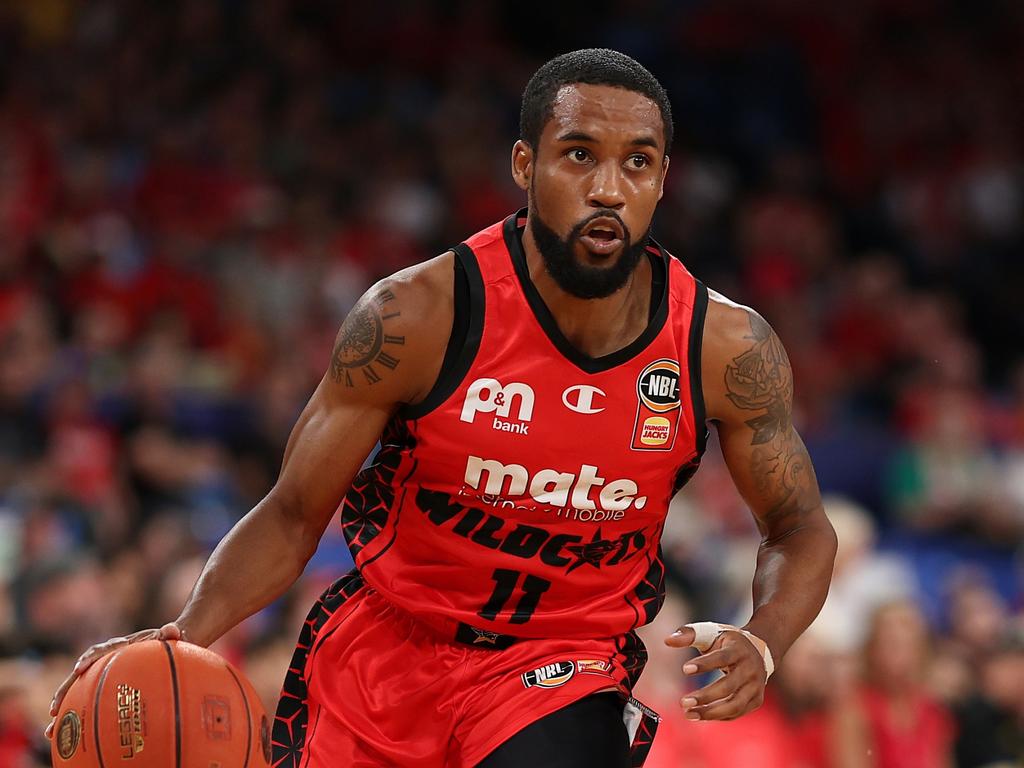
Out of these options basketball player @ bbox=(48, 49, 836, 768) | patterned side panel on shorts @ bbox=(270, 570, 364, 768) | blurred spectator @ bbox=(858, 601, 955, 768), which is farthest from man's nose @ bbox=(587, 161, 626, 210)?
blurred spectator @ bbox=(858, 601, 955, 768)

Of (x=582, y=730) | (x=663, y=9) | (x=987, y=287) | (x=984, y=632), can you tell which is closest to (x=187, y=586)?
(x=582, y=730)

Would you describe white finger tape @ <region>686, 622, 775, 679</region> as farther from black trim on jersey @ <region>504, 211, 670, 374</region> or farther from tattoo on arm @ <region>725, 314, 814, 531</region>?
black trim on jersey @ <region>504, 211, 670, 374</region>

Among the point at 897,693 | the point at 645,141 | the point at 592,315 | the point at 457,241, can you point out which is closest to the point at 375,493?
the point at 592,315

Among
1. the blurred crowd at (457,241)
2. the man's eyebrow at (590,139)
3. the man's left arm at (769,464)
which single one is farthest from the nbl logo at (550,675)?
the blurred crowd at (457,241)

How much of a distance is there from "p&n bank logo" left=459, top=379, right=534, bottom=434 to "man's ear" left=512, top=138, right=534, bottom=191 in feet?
1.61

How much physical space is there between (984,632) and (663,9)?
24.3 feet

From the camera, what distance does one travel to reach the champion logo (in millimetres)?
3500

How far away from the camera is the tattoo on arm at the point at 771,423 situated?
3.62 m

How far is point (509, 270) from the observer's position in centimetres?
362

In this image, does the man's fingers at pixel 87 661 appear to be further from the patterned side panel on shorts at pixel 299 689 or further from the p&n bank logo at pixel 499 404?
the p&n bank logo at pixel 499 404

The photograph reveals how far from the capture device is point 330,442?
11.6ft

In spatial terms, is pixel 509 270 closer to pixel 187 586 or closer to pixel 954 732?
pixel 187 586

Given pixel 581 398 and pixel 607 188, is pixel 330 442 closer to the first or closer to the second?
pixel 581 398

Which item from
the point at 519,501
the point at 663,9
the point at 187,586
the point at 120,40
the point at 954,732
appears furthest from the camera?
the point at 663,9
